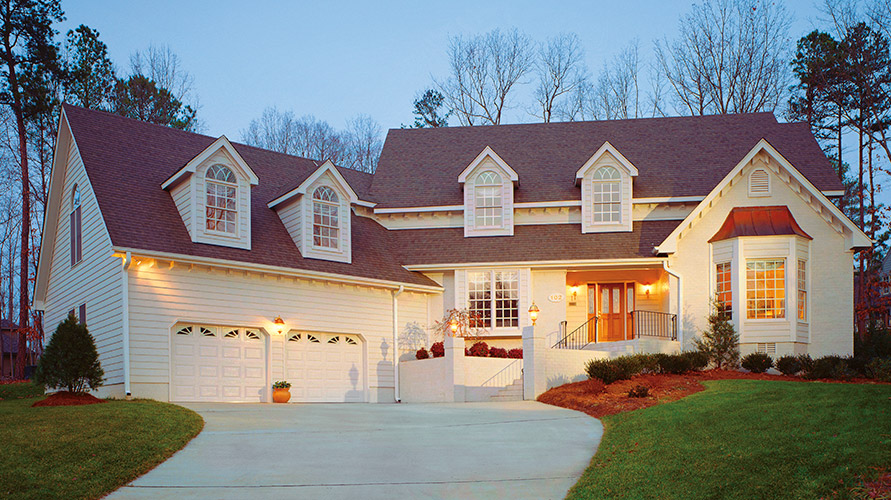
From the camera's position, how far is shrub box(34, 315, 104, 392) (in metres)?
16.3

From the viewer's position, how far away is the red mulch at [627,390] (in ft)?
54.5

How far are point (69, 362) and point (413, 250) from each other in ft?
40.4

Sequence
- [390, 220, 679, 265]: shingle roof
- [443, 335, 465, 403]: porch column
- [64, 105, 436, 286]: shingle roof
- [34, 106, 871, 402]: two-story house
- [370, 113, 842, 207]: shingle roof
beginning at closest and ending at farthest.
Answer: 1. [64, 105, 436, 286]: shingle roof
2. [34, 106, 871, 402]: two-story house
3. [443, 335, 465, 403]: porch column
4. [390, 220, 679, 265]: shingle roof
5. [370, 113, 842, 207]: shingle roof

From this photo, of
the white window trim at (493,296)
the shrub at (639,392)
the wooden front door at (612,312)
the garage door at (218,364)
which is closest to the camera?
the shrub at (639,392)

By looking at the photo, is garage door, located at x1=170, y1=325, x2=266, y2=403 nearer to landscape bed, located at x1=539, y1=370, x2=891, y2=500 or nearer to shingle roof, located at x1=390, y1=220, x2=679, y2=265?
shingle roof, located at x1=390, y1=220, x2=679, y2=265

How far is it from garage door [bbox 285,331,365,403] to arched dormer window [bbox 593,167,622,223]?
29.2 feet

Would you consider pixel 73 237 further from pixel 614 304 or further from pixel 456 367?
pixel 614 304

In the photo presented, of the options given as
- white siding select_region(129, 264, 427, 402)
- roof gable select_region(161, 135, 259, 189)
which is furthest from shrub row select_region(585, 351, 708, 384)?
roof gable select_region(161, 135, 259, 189)

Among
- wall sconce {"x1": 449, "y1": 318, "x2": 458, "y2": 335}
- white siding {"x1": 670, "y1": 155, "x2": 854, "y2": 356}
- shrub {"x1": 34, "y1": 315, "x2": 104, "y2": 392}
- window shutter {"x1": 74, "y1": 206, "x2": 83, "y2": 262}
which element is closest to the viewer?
shrub {"x1": 34, "y1": 315, "x2": 104, "y2": 392}

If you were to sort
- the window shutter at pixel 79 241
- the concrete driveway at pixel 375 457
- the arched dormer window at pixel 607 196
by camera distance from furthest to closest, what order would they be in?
the arched dormer window at pixel 607 196 < the window shutter at pixel 79 241 < the concrete driveway at pixel 375 457

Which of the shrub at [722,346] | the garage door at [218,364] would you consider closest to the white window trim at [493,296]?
the shrub at [722,346]

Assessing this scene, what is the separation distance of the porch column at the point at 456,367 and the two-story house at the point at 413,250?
→ 293cm

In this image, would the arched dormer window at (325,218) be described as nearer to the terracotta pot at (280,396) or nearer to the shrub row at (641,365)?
the terracotta pot at (280,396)

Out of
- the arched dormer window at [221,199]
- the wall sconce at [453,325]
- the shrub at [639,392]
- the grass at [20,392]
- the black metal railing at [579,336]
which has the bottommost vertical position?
the grass at [20,392]
